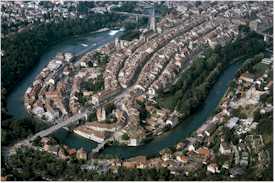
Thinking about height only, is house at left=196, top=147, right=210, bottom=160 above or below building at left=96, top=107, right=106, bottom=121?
below

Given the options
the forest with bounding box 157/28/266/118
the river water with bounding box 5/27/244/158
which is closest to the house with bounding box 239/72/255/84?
the river water with bounding box 5/27/244/158

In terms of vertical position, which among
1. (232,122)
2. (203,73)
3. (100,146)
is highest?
(203,73)

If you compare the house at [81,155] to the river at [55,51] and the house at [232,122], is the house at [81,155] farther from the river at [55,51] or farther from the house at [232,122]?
the house at [232,122]

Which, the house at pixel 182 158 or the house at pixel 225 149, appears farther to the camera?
the house at pixel 225 149

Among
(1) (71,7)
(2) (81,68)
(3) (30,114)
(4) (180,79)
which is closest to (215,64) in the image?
(4) (180,79)

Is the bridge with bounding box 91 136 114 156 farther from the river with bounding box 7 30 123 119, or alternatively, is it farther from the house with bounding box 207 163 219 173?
the river with bounding box 7 30 123 119

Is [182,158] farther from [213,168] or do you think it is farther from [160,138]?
[160,138]

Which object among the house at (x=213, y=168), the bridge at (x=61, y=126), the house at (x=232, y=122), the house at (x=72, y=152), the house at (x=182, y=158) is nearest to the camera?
the house at (x=213, y=168)

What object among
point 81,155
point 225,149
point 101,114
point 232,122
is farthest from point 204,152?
point 101,114

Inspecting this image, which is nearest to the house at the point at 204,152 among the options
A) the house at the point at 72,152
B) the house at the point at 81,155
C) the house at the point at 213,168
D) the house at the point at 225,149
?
the house at the point at 225,149
